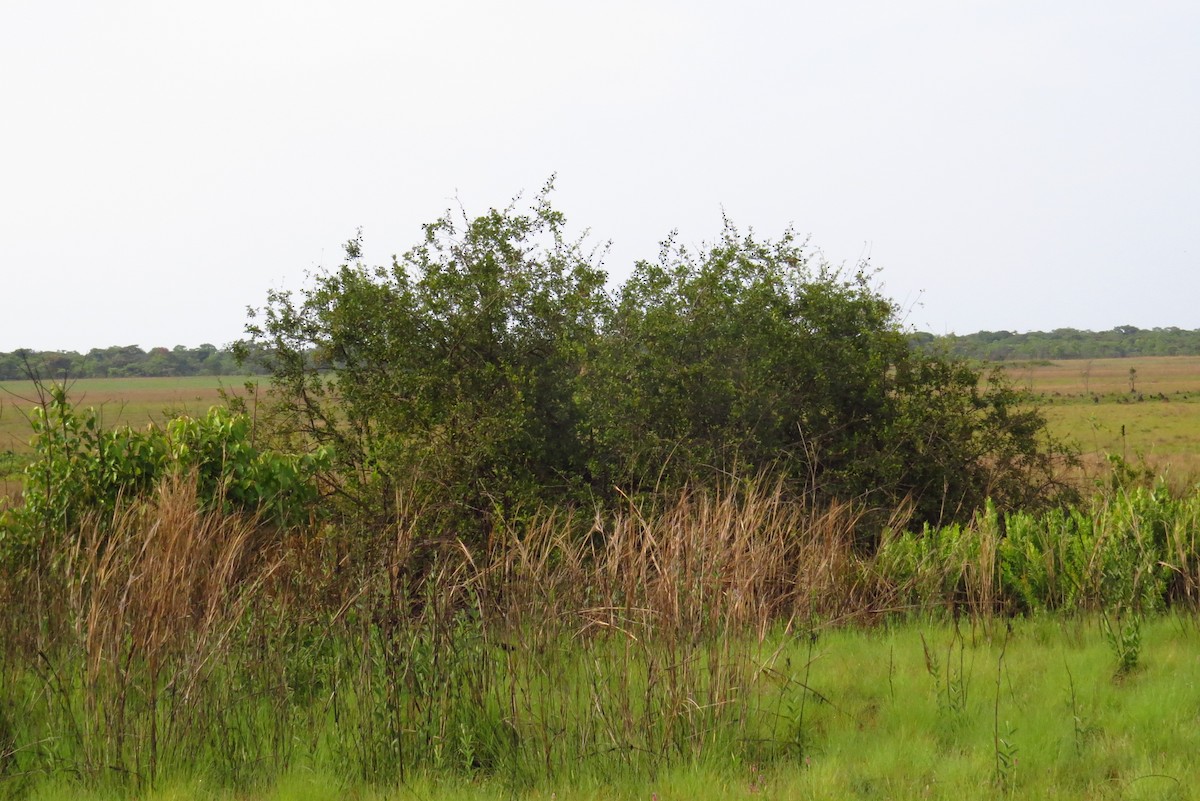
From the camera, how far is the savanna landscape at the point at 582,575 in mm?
4836

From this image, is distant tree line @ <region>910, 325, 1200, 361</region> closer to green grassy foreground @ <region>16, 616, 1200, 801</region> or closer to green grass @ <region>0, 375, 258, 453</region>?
green grass @ <region>0, 375, 258, 453</region>

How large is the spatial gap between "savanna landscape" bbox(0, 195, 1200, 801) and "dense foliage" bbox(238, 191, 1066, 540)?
0.14 ft

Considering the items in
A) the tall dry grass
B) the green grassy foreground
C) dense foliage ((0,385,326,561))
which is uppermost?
dense foliage ((0,385,326,561))

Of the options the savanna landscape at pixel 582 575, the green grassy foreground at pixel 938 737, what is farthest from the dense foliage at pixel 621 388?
the green grassy foreground at pixel 938 737

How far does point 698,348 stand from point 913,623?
4066 mm

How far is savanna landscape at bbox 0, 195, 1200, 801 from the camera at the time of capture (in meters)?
4.84

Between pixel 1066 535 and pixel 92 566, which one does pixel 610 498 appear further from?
pixel 92 566

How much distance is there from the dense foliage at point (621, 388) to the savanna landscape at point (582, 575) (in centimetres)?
4

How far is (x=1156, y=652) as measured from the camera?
6316 mm

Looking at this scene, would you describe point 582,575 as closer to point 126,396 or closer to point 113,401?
point 113,401

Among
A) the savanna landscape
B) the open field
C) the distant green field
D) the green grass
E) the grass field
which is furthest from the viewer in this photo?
the green grass

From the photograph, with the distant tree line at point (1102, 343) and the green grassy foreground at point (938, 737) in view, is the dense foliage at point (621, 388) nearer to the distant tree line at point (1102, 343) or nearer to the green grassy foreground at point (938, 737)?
the green grassy foreground at point (938, 737)

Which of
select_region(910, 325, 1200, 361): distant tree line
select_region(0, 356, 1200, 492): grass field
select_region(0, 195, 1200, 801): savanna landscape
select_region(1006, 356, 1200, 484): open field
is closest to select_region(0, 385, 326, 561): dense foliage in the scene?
select_region(0, 195, 1200, 801): savanna landscape

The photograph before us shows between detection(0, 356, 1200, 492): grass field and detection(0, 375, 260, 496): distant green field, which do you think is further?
detection(0, 356, 1200, 492): grass field
